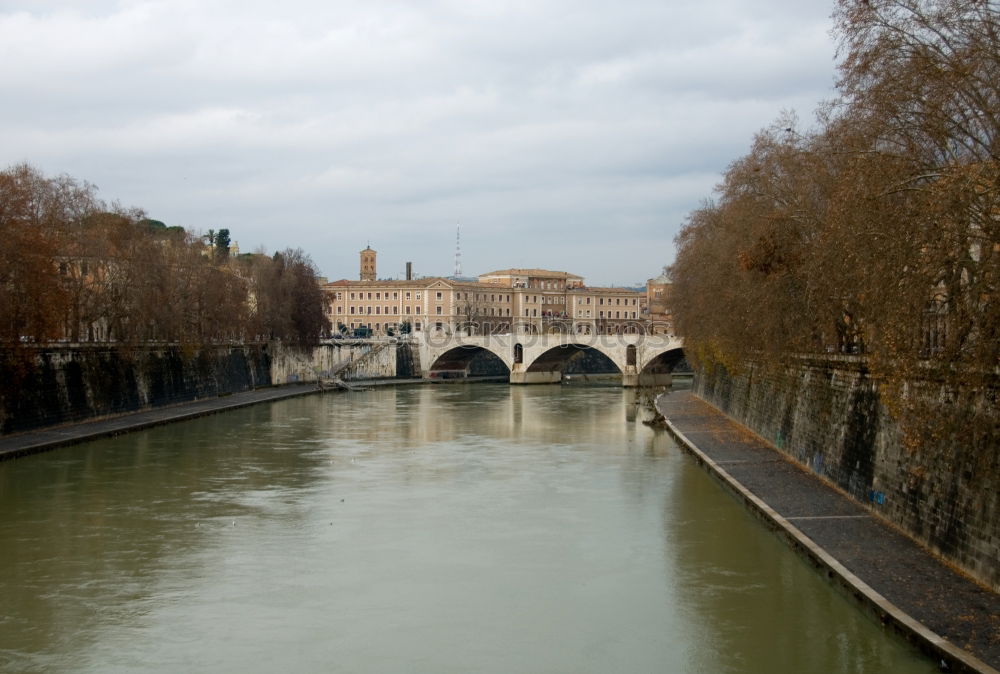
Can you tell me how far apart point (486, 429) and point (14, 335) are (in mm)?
16121

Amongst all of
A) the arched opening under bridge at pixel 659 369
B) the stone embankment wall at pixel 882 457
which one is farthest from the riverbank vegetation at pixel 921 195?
the arched opening under bridge at pixel 659 369

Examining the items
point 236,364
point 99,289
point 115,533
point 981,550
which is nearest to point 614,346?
point 236,364

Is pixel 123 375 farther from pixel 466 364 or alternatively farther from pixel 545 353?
pixel 466 364

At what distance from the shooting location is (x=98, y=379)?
115 feet

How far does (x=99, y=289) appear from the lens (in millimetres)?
38500

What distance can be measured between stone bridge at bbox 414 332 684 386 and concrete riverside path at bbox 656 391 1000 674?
38.6 m

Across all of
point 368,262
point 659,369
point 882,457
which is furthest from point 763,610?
point 368,262

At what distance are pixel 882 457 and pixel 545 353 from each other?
5253 centimetres

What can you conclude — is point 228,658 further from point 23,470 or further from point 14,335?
point 14,335

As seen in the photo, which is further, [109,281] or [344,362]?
[344,362]

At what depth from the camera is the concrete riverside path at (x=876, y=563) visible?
33.9 feet

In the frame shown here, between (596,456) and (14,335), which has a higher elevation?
(14,335)

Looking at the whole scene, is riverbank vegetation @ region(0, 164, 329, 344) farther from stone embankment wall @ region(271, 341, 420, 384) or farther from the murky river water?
the murky river water

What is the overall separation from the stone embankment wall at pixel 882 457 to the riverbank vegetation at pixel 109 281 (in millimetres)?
18799
